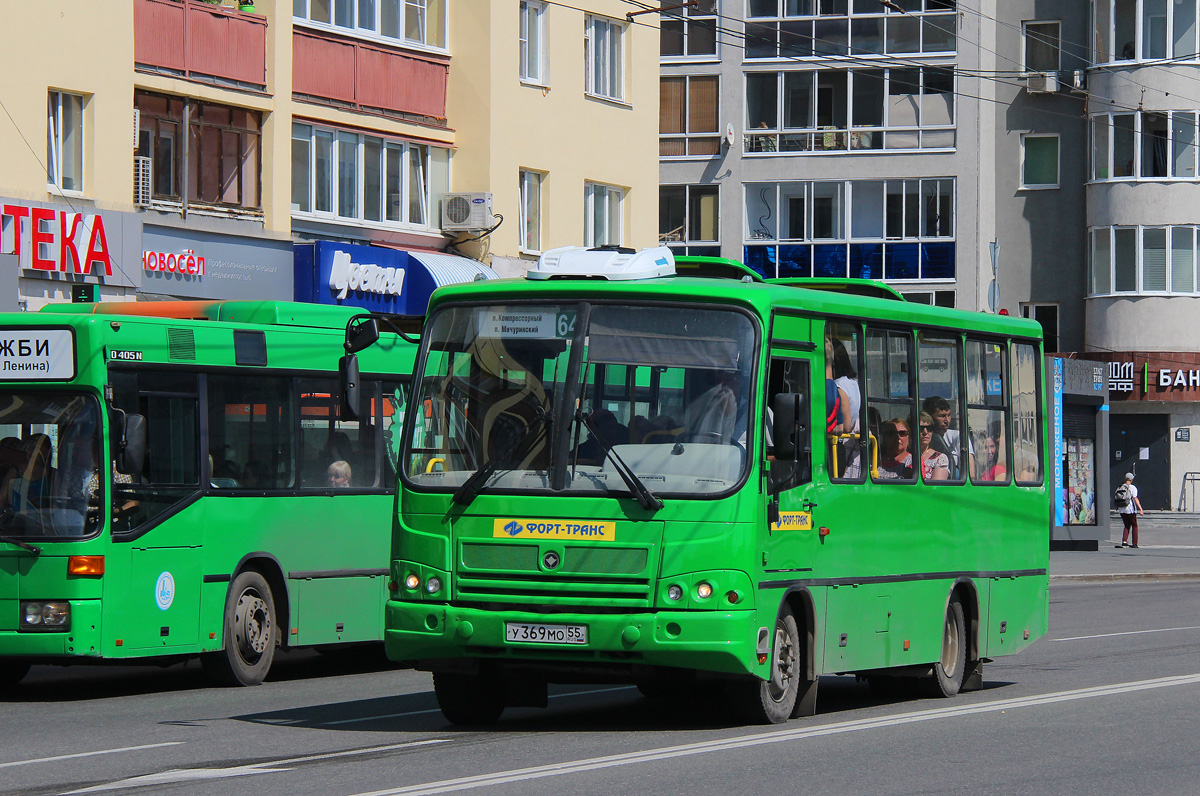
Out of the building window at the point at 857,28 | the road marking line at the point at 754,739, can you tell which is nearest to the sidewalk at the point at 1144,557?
the building window at the point at 857,28

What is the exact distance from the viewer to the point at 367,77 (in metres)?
30.9

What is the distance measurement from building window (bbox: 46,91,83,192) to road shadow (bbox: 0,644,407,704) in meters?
9.43

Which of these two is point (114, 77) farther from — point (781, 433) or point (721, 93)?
point (721, 93)

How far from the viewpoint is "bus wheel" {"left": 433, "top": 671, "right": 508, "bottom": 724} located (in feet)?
36.9

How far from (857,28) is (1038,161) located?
7073mm

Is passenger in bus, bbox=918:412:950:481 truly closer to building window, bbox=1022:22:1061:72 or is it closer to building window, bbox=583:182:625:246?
building window, bbox=583:182:625:246

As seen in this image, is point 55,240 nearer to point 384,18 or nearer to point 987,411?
point 384,18

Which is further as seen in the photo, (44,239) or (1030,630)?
(44,239)

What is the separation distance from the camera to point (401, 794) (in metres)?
8.17

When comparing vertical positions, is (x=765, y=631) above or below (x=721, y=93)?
below

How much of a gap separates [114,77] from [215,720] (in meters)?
15.8

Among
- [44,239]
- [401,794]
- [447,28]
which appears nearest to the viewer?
[401,794]

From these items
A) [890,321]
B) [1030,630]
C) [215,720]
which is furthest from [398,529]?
[1030,630]

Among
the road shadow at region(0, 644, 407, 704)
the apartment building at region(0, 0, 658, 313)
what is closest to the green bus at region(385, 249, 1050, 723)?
the road shadow at region(0, 644, 407, 704)
